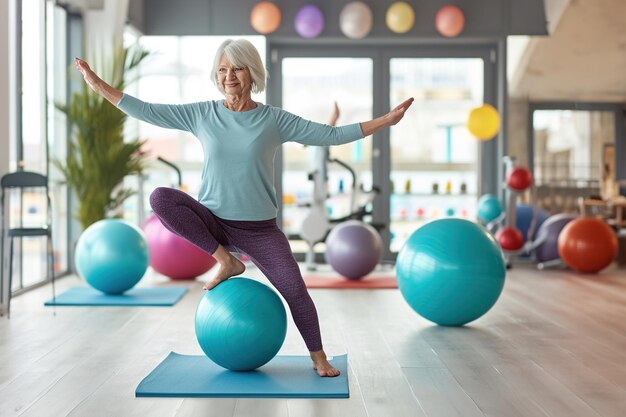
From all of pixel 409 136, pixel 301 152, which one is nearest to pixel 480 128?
pixel 409 136

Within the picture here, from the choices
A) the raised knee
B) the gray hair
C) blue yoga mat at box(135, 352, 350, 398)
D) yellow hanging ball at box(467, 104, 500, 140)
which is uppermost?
yellow hanging ball at box(467, 104, 500, 140)

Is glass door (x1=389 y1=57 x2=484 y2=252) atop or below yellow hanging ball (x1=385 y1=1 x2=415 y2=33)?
below

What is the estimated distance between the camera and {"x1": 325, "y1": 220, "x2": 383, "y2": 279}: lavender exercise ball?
21.9 feet

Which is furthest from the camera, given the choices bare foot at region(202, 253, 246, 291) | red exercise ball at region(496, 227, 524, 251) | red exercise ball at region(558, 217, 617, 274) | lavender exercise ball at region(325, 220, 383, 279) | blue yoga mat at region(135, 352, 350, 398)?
red exercise ball at region(496, 227, 524, 251)

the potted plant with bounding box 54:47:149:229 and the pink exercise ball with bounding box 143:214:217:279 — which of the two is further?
the potted plant with bounding box 54:47:149:229

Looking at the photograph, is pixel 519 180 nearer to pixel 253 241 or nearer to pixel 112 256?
pixel 112 256

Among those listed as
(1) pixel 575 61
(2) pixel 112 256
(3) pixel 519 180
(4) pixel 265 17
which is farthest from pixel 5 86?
(1) pixel 575 61

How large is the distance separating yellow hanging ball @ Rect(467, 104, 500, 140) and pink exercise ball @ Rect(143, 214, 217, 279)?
292 centimetres

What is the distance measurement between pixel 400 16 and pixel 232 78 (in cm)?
518

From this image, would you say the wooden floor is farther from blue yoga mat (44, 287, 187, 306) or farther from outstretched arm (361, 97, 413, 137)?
outstretched arm (361, 97, 413, 137)

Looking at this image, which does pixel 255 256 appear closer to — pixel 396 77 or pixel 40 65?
pixel 40 65

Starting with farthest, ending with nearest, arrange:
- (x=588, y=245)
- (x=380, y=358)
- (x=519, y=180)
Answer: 1. (x=519, y=180)
2. (x=588, y=245)
3. (x=380, y=358)

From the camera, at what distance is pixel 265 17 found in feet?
26.8

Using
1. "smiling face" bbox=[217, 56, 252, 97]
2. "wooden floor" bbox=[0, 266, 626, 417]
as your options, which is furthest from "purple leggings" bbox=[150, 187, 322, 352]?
"smiling face" bbox=[217, 56, 252, 97]
